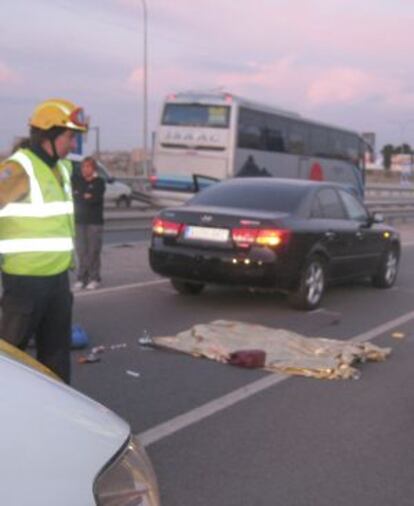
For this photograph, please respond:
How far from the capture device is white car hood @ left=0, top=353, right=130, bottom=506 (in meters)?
1.89

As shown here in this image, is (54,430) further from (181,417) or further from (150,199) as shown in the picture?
(150,199)

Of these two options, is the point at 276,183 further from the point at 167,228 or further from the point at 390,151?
the point at 390,151

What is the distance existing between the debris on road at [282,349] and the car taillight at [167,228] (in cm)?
196

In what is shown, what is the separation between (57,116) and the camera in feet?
14.4

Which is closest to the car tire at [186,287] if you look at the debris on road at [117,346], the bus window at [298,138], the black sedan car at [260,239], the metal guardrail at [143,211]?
the black sedan car at [260,239]

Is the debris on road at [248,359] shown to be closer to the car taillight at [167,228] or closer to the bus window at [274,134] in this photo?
the car taillight at [167,228]

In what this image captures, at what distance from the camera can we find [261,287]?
9.53m

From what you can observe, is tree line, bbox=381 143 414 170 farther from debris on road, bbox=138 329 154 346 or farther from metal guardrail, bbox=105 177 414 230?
debris on road, bbox=138 329 154 346

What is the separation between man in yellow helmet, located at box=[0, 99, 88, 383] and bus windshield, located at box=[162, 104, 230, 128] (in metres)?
21.4

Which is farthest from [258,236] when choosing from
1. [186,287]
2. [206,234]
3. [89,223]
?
[89,223]

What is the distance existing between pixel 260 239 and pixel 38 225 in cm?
516

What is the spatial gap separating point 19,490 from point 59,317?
2.81 meters

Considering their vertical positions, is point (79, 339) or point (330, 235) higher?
point (330, 235)

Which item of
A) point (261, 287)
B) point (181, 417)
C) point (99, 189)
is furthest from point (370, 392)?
point (99, 189)
